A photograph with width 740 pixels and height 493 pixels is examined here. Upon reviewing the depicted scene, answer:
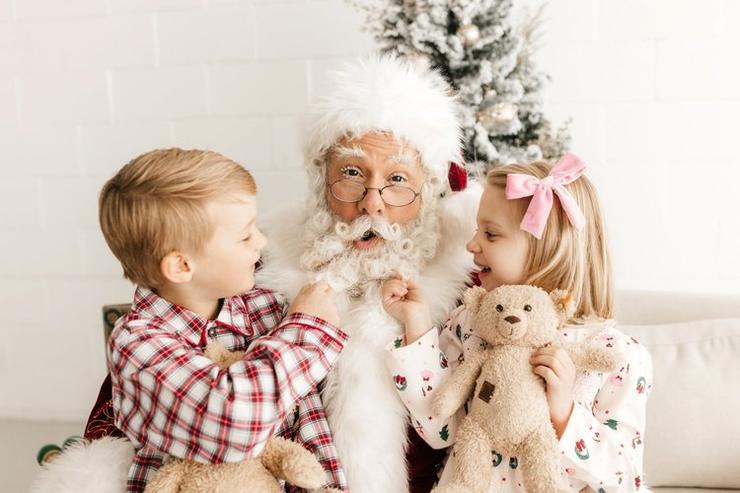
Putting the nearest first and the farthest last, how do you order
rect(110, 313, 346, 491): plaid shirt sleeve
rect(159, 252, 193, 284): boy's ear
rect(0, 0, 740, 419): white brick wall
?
rect(110, 313, 346, 491): plaid shirt sleeve < rect(159, 252, 193, 284): boy's ear < rect(0, 0, 740, 419): white brick wall

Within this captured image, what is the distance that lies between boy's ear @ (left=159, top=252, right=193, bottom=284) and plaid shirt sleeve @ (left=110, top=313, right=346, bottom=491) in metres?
0.10

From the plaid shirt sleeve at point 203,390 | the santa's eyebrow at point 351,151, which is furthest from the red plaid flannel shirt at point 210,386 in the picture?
the santa's eyebrow at point 351,151

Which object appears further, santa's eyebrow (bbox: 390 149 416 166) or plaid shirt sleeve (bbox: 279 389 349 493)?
santa's eyebrow (bbox: 390 149 416 166)

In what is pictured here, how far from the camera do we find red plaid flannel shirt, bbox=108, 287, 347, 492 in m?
1.14

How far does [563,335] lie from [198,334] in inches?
27.5

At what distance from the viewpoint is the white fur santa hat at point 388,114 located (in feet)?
4.86

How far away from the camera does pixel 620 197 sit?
225 centimetres

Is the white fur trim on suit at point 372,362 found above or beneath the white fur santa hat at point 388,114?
beneath

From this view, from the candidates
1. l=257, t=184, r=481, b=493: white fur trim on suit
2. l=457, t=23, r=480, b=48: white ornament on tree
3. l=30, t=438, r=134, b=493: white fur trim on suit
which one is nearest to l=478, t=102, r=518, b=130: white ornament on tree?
l=457, t=23, r=480, b=48: white ornament on tree

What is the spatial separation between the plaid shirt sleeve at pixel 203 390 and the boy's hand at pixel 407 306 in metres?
0.20

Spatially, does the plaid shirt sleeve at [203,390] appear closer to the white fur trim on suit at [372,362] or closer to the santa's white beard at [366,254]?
the white fur trim on suit at [372,362]

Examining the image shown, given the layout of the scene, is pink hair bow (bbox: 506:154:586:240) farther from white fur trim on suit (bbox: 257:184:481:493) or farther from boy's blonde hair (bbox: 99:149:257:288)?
boy's blonde hair (bbox: 99:149:257:288)

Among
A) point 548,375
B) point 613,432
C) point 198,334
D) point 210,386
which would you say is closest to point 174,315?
point 198,334

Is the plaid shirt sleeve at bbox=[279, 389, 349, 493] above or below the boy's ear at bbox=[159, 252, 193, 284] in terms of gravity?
below
